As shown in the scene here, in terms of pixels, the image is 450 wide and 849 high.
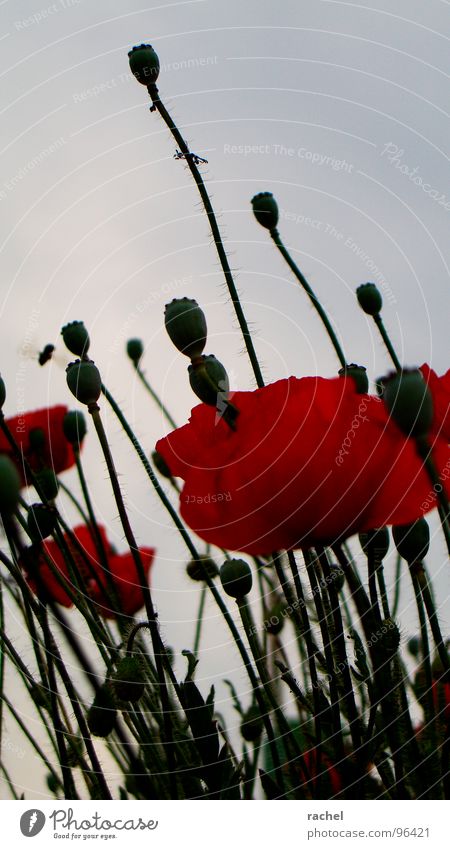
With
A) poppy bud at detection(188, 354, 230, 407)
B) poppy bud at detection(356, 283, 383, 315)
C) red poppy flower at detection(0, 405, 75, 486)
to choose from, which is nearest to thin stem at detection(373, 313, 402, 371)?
poppy bud at detection(356, 283, 383, 315)

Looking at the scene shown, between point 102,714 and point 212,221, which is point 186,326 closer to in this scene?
point 212,221
